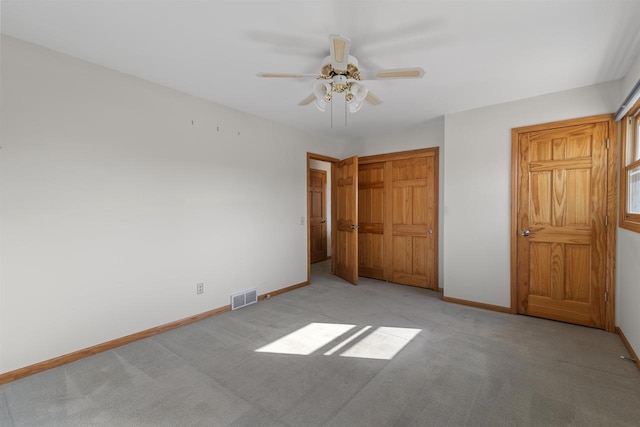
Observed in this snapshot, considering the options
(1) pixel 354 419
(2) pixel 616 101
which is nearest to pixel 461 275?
(2) pixel 616 101

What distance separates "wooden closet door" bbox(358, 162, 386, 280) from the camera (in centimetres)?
503

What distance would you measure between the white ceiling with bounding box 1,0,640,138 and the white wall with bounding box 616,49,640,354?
194 mm

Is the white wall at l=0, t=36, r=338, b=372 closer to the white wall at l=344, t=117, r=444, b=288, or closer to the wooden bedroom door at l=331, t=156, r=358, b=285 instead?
the wooden bedroom door at l=331, t=156, r=358, b=285

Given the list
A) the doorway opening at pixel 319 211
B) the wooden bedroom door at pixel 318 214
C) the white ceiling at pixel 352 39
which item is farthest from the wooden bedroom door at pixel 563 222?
the wooden bedroom door at pixel 318 214

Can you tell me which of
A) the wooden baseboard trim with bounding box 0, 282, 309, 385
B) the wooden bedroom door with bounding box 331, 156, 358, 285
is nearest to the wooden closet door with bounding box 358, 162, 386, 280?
the wooden bedroom door with bounding box 331, 156, 358, 285

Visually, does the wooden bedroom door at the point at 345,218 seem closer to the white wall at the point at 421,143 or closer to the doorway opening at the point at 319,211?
the white wall at the point at 421,143

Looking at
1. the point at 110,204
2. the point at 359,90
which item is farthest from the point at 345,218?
the point at 110,204

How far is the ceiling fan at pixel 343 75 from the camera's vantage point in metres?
1.85

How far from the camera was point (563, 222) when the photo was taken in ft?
10.4

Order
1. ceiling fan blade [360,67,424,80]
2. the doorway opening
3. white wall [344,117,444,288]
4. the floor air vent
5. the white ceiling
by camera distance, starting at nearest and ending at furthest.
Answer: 1. the white ceiling
2. ceiling fan blade [360,67,424,80]
3. the floor air vent
4. white wall [344,117,444,288]
5. the doorway opening

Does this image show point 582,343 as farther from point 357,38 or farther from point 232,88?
point 232,88

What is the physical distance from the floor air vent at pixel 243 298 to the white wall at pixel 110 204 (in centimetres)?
13

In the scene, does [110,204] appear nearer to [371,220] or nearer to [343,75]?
[343,75]

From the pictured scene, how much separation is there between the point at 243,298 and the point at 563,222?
380cm
